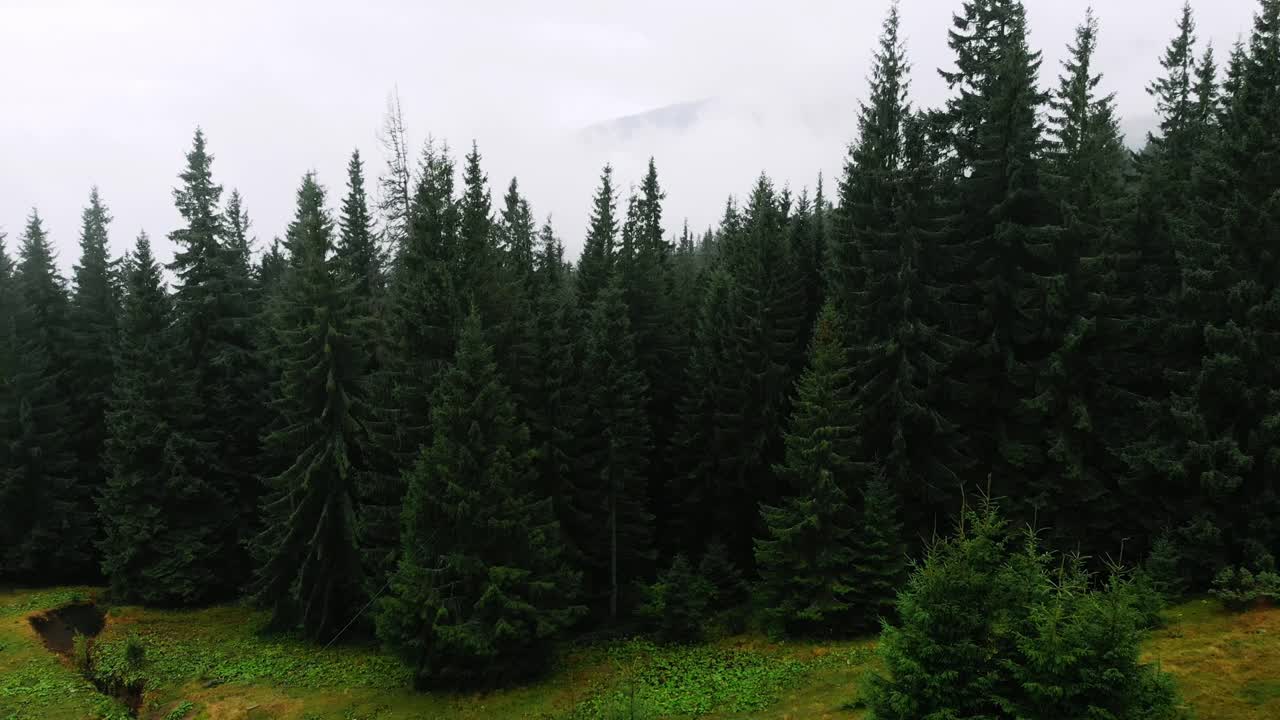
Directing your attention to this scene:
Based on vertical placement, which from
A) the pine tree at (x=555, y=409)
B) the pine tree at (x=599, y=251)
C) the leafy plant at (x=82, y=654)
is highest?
the pine tree at (x=599, y=251)

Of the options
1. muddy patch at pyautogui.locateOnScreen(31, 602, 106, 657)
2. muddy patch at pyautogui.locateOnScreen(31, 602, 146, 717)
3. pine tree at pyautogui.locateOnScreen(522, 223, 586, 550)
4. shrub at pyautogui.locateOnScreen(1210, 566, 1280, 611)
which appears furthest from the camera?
pine tree at pyautogui.locateOnScreen(522, 223, 586, 550)

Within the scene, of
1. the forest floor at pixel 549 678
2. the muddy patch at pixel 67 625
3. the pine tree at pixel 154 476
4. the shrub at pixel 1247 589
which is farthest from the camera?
the pine tree at pixel 154 476

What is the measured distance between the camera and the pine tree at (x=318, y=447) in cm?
2522

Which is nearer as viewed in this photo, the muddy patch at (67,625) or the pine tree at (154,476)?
the muddy patch at (67,625)

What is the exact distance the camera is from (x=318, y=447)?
2594cm

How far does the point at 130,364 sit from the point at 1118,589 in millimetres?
36711

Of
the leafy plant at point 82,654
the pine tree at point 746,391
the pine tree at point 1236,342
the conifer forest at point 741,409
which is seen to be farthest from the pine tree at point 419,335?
the pine tree at point 1236,342

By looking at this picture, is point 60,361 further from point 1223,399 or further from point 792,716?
point 1223,399

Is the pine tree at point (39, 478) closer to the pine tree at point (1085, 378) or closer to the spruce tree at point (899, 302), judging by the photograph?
the spruce tree at point (899, 302)

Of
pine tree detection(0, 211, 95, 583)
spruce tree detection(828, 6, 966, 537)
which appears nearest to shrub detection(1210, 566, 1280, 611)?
spruce tree detection(828, 6, 966, 537)

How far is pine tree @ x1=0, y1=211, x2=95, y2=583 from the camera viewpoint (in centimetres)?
3288

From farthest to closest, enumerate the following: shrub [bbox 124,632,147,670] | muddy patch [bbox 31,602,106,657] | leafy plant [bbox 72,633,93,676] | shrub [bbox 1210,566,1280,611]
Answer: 1. muddy patch [bbox 31,602,106,657]
2. leafy plant [bbox 72,633,93,676]
3. shrub [bbox 124,632,147,670]
4. shrub [bbox 1210,566,1280,611]

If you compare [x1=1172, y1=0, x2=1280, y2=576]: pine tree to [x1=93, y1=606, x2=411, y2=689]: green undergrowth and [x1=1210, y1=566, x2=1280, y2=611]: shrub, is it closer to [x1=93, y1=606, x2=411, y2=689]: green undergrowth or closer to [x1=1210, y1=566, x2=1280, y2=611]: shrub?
[x1=1210, y1=566, x2=1280, y2=611]: shrub

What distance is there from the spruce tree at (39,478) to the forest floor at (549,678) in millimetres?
7238
